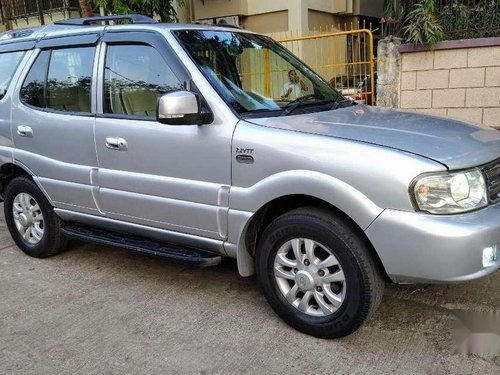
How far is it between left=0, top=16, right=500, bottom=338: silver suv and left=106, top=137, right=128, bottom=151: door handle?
1cm

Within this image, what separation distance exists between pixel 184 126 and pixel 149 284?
1.42 m

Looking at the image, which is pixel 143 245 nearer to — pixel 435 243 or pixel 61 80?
pixel 61 80

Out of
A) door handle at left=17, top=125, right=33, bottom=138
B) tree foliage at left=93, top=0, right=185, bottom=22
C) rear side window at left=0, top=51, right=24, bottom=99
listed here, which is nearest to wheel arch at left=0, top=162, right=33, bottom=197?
door handle at left=17, top=125, right=33, bottom=138

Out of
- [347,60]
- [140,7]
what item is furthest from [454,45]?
[140,7]

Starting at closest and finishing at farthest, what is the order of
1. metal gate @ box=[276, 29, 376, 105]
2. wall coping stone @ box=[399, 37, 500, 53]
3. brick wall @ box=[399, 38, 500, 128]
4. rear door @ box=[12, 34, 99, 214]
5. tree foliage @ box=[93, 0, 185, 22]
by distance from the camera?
rear door @ box=[12, 34, 99, 214] < wall coping stone @ box=[399, 37, 500, 53] < brick wall @ box=[399, 38, 500, 128] < metal gate @ box=[276, 29, 376, 105] < tree foliage @ box=[93, 0, 185, 22]

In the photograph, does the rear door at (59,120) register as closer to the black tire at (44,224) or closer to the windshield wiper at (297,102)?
the black tire at (44,224)

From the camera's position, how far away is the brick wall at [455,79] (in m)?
7.18

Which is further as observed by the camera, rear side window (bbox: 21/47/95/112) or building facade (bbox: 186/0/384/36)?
building facade (bbox: 186/0/384/36)

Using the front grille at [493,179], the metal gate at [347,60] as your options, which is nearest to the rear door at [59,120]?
the front grille at [493,179]

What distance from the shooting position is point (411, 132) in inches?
122

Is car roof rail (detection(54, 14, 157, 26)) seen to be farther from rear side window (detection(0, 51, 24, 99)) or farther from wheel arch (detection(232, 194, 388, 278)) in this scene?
wheel arch (detection(232, 194, 388, 278))

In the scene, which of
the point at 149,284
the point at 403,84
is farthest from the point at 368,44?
the point at 149,284

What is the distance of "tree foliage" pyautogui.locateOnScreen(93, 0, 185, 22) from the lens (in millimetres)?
8374

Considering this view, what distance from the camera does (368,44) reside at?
7.87 meters
